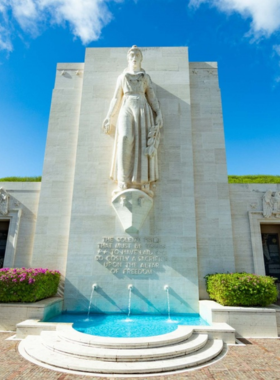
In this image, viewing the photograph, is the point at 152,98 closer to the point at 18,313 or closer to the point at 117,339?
the point at 117,339

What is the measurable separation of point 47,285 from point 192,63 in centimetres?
1167

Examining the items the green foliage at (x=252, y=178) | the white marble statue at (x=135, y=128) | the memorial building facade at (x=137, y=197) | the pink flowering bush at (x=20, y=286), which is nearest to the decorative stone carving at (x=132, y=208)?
the memorial building facade at (x=137, y=197)

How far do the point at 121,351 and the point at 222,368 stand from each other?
2.01m

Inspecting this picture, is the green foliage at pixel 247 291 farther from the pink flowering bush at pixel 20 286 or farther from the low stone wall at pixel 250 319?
the pink flowering bush at pixel 20 286

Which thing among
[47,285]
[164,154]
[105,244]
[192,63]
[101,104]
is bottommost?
[47,285]

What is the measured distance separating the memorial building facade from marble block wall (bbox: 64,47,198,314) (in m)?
0.04

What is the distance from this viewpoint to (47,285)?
8414 millimetres

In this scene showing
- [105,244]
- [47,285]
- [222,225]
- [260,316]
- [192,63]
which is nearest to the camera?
[260,316]

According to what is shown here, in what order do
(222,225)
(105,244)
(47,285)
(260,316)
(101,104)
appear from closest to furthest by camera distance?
(260,316) < (47,285) < (105,244) < (222,225) < (101,104)

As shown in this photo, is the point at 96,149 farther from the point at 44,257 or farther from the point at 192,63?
the point at 192,63

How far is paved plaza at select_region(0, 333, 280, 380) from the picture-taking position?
4.61m

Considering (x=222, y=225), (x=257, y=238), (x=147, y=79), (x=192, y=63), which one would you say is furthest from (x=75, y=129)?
(x=257, y=238)

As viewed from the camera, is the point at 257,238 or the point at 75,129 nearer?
the point at 257,238

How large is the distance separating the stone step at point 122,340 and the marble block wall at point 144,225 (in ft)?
10.2
